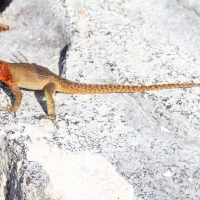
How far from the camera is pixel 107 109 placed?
4.71 metres

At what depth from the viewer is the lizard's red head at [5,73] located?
4.62 metres

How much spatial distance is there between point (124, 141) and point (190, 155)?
67 cm

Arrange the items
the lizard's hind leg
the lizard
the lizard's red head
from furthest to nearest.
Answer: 1. the lizard
2. the lizard's red head
3. the lizard's hind leg

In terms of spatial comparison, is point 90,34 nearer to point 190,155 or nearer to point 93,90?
point 93,90

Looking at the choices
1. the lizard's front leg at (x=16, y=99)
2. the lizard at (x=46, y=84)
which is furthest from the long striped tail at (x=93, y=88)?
the lizard's front leg at (x=16, y=99)

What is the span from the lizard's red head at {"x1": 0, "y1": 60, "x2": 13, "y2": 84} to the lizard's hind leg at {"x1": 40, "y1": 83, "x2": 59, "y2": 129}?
0.41m

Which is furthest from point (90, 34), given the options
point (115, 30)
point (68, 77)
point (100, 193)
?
point (100, 193)

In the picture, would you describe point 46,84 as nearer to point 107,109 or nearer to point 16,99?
point 16,99

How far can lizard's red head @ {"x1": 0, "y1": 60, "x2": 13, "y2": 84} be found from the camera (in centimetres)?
462

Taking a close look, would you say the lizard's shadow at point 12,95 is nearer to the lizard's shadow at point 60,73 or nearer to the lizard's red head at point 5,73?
the lizard's shadow at point 60,73

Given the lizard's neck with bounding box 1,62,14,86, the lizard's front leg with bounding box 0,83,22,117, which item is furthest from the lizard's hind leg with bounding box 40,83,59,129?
the lizard's neck with bounding box 1,62,14,86

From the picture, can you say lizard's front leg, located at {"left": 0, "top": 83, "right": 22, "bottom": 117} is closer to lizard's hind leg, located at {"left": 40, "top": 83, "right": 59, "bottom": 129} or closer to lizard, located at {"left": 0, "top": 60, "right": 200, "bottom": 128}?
lizard, located at {"left": 0, "top": 60, "right": 200, "bottom": 128}

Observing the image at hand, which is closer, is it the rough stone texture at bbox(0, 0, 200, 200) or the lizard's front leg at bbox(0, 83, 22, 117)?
the rough stone texture at bbox(0, 0, 200, 200)

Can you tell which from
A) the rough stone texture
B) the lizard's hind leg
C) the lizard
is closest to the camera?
the rough stone texture
